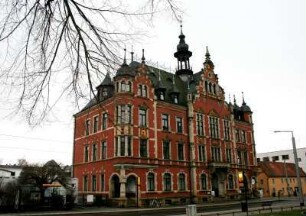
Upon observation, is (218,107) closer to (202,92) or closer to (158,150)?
(202,92)

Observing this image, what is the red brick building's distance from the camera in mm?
39094

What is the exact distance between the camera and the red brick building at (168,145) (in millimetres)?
39094

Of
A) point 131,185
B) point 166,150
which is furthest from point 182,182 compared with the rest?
point 131,185

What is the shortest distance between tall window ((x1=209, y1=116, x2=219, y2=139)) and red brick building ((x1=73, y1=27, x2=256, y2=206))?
0.15 meters

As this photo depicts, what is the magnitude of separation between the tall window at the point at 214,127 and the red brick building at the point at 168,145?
0.48ft

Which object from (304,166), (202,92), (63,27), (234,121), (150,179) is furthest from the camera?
(304,166)

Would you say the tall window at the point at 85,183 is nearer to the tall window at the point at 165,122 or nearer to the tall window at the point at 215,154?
the tall window at the point at 165,122

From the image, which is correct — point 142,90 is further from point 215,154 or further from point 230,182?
point 230,182

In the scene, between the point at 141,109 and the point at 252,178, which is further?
the point at 252,178

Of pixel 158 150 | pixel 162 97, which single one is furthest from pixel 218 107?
pixel 158 150

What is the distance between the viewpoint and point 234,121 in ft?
180

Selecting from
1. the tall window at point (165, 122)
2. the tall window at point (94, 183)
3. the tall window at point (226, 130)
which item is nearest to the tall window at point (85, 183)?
the tall window at point (94, 183)

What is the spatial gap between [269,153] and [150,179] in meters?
67.1

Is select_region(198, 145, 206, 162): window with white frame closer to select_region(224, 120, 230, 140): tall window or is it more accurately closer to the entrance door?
the entrance door
